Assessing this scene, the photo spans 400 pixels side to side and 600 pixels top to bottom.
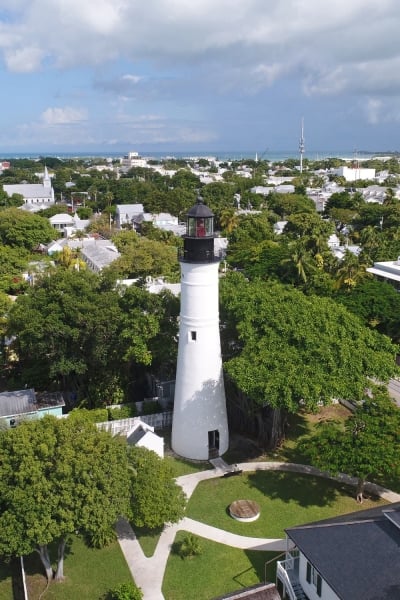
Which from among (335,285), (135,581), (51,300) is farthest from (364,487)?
(335,285)

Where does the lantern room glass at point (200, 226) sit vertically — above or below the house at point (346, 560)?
above

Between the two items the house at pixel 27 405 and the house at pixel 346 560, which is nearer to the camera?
the house at pixel 346 560

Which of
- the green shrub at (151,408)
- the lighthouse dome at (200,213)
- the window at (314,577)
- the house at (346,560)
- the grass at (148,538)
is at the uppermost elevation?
the lighthouse dome at (200,213)

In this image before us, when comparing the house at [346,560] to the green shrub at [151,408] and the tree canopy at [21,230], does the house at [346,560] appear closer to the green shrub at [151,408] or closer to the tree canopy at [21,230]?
the green shrub at [151,408]

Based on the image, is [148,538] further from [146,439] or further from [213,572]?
[146,439]

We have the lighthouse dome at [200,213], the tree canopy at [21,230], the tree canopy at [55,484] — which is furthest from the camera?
the tree canopy at [21,230]

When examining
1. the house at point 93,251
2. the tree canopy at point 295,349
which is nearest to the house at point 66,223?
the house at point 93,251

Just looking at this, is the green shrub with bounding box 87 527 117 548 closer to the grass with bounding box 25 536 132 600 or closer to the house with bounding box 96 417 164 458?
the grass with bounding box 25 536 132 600

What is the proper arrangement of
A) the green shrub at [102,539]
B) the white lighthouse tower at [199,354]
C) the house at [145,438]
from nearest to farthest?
the green shrub at [102,539] → the white lighthouse tower at [199,354] → the house at [145,438]
